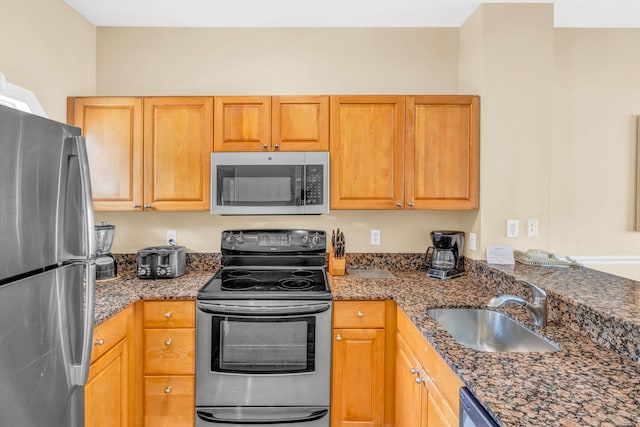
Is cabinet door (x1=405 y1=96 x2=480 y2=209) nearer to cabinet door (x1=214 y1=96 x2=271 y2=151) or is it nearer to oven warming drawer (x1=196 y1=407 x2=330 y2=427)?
cabinet door (x1=214 y1=96 x2=271 y2=151)

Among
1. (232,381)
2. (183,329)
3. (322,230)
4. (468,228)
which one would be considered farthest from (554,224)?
(183,329)

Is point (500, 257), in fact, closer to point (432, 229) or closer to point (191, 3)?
point (432, 229)

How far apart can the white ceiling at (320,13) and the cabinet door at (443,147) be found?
0.64m

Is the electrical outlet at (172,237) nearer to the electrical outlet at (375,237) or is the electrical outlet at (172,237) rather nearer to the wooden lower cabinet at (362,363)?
the wooden lower cabinet at (362,363)

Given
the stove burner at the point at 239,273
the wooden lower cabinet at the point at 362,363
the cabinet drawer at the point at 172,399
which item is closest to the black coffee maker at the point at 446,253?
the wooden lower cabinet at the point at 362,363

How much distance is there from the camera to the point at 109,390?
5.79 ft

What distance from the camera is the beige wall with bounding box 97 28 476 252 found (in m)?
2.69

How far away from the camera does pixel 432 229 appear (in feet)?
9.08

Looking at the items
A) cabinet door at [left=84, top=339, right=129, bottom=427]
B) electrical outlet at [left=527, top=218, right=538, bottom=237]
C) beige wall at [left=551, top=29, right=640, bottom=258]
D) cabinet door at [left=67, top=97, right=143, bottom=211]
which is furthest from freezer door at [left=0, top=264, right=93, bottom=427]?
beige wall at [left=551, top=29, right=640, bottom=258]

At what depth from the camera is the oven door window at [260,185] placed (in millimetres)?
2357

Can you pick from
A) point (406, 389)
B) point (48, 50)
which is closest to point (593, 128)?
point (406, 389)

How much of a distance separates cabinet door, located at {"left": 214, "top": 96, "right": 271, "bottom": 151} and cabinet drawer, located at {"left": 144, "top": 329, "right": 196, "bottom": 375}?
3.89 feet

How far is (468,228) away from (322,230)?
3.46ft

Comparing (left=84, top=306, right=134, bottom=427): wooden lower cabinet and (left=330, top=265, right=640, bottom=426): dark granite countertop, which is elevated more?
(left=330, top=265, right=640, bottom=426): dark granite countertop
